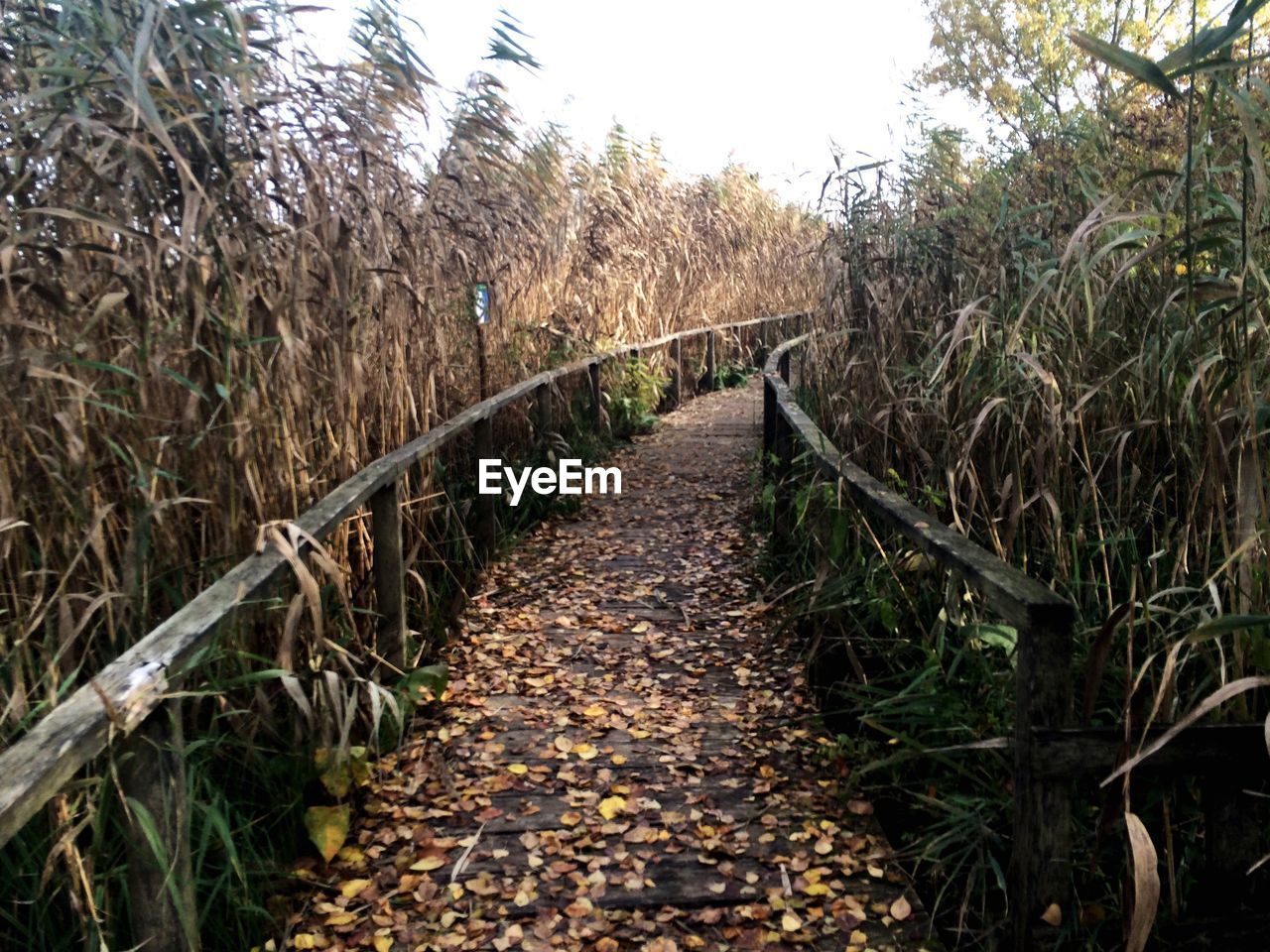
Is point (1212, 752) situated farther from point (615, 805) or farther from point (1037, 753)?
point (615, 805)

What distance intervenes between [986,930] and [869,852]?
2.13ft

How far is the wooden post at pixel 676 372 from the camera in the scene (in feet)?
40.1

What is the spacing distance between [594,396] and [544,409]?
1.64 m

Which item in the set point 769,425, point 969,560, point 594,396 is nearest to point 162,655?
point 969,560

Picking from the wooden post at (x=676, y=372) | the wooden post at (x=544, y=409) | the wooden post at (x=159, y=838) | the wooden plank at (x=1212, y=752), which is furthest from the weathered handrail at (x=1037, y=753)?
the wooden post at (x=676, y=372)

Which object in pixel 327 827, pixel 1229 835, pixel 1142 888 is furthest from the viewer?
pixel 327 827

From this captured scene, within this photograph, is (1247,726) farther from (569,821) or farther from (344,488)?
(344,488)

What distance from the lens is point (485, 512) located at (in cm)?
567

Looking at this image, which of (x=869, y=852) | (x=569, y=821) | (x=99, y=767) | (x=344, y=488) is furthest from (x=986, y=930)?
(x=344, y=488)

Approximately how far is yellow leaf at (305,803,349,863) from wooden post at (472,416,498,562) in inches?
104

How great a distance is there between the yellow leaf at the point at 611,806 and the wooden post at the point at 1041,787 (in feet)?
4.36

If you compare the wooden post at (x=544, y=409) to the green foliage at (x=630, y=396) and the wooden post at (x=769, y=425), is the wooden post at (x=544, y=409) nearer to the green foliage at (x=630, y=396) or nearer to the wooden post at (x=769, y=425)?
the wooden post at (x=769, y=425)

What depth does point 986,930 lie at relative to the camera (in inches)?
89.4

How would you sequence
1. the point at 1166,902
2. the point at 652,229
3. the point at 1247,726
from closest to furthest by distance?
the point at 1247,726 → the point at 1166,902 → the point at 652,229
